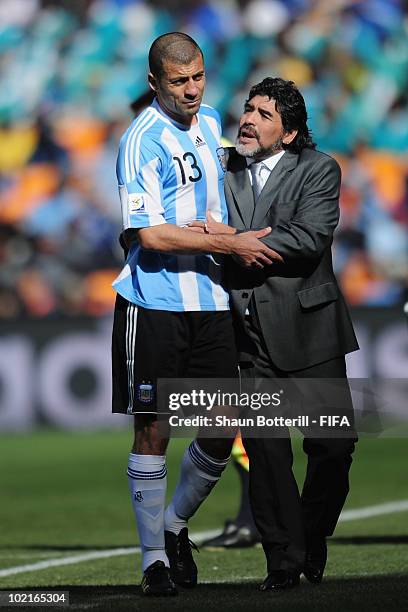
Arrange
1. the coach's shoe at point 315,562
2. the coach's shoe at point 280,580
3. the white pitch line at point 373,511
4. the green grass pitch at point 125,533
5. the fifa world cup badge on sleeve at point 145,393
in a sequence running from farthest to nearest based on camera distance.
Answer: the white pitch line at point 373,511 → the coach's shoe at point 315,562 → the fifa world cup badge on sleeve at point 145,393 → the coach's shoe at point 280,580 → the green grass pitch at point 125,533

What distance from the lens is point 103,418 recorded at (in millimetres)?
13930

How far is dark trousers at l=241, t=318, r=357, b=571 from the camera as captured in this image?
500cm

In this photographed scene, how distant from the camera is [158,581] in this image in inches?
196

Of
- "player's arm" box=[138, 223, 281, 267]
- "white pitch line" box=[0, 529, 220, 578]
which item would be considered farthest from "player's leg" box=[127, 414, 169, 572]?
"white pitch line" box=[0, 529, 220, 578]

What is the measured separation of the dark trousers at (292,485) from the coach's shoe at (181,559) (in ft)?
1.26

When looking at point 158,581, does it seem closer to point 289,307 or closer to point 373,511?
point 289,307

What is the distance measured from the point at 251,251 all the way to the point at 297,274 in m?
0.25

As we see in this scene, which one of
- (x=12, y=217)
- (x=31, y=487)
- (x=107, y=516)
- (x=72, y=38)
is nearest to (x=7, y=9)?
(x=72, y=38)

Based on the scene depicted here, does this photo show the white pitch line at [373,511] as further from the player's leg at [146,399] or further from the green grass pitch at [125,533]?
the player's leg at [146,399]

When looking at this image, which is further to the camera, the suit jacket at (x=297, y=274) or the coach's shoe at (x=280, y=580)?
the suit jacket at (x=297, y=274)

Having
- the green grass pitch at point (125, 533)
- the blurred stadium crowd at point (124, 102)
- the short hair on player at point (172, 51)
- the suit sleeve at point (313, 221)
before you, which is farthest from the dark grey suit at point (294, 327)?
the blurred stadium crowd at point (124, 102)

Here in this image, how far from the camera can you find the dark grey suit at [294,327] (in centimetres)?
503

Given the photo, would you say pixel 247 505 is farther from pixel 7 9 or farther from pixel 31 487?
pixel 7 9

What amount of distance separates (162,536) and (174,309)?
85 cm
